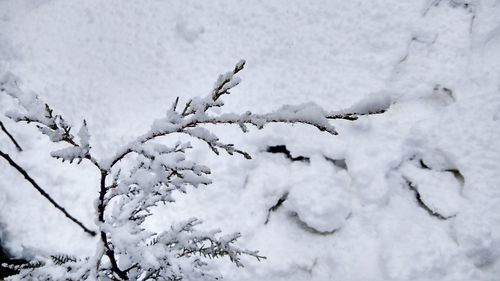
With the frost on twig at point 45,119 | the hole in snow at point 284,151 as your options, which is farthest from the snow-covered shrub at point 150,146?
the hole in snow at point 284,151

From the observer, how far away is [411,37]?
3143 millimetres

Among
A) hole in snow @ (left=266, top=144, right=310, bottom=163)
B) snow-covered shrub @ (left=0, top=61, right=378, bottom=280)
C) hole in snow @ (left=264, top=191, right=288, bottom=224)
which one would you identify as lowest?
hole in snow @ (left=264, top=191, right=288, bottom=224)

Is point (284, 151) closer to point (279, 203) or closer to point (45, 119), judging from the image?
point (279, 203)

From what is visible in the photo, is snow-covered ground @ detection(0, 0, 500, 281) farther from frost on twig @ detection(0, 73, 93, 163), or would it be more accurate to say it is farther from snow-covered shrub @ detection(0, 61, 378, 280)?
frost on twig @ detection(0, 73, 93, 163)

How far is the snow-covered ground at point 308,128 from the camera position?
272 cm

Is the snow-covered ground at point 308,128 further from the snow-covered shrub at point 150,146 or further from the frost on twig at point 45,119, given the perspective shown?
the frost on twig at point 45,119

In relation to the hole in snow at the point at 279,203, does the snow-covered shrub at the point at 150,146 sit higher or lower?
higher

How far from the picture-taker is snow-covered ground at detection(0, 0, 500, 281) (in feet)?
8.91

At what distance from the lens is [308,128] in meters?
3.09

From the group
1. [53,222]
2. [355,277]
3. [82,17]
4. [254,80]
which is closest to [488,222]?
[355,277]

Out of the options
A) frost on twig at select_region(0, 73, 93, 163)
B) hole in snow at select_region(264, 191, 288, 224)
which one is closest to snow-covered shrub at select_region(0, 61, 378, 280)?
frost on twig at select_region(0, 73, 93, 163)

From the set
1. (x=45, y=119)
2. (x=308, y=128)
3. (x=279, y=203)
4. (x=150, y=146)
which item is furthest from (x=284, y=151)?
(x=45, y=119)

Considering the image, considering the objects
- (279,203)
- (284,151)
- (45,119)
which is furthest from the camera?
A: (284,151)

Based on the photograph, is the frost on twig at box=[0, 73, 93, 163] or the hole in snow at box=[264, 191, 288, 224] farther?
the hole in snow at box=[264, 191, 288, 224]
